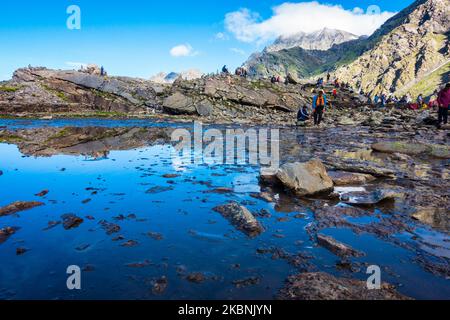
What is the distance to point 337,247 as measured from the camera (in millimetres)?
5051

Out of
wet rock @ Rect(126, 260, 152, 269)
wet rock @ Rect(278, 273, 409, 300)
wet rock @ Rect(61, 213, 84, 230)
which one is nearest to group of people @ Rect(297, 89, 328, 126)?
wet rock @ Rect(61, 213, 84, 230)

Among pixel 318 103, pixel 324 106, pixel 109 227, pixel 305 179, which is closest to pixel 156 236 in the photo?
pixel 109 227

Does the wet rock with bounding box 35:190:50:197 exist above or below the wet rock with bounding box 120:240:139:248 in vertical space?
above

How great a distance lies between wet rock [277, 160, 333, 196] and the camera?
8016mm

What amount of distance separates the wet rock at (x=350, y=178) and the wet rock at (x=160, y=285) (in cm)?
644

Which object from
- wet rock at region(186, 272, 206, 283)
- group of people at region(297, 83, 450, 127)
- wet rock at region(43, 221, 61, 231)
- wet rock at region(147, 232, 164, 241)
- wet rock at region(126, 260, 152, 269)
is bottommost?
wet rock at region(186, 272, 206, 283)

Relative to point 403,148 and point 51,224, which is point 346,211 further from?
point 403,148

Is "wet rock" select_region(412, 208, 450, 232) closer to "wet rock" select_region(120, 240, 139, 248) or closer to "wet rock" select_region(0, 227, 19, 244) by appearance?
"wet rock" select_region(120, 240, 139, 248)

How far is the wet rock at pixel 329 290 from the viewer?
3.74 metres

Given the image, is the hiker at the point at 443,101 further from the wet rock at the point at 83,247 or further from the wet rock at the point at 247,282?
the wet rock at the point at 83,247

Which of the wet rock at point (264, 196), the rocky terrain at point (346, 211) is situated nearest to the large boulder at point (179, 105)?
the rocky terrain at point (346, 211)

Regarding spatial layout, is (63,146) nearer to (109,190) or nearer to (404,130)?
(109,190)

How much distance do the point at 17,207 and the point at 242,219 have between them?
15.7 feet

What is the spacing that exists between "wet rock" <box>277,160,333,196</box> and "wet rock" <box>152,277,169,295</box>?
4.76 meters
